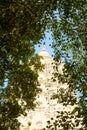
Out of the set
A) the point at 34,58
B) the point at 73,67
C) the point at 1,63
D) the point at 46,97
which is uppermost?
the point at 46,97

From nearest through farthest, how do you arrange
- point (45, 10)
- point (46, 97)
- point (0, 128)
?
1. point (45, 10)
2. point (0, 128)
3. point (46, 97)

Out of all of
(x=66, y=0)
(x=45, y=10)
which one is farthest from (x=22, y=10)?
(x=66, y=0)

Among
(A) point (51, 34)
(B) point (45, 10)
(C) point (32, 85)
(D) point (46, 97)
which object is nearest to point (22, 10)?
(B) point (45, 10)

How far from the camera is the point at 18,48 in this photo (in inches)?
543

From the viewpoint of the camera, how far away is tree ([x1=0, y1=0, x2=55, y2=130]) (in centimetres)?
1224

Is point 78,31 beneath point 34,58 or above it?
beneath

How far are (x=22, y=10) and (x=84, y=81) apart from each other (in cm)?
385

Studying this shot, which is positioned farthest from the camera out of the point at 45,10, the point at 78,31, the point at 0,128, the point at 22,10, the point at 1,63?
the point at 0,128

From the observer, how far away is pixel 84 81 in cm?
1395

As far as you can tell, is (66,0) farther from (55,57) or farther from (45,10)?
(55,57)

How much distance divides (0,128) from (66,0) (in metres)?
6.99

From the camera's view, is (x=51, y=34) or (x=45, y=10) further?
(x=51, y=34)

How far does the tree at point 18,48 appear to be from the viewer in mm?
12242

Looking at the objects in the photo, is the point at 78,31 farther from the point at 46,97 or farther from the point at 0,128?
the point at 46,97
